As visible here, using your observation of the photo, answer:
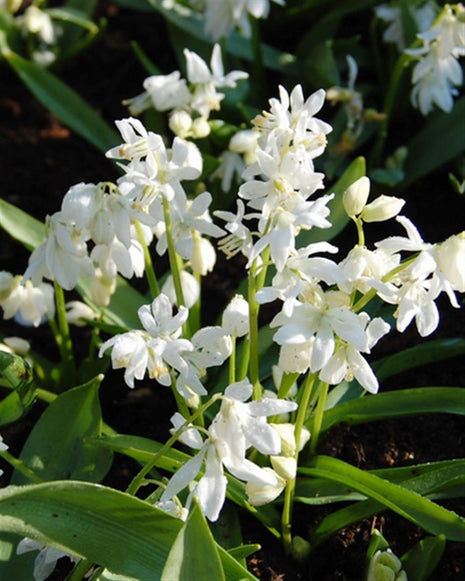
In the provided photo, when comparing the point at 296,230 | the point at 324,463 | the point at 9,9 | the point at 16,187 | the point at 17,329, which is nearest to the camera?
the point at 296,230

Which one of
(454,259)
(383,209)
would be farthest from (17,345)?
(454,259)

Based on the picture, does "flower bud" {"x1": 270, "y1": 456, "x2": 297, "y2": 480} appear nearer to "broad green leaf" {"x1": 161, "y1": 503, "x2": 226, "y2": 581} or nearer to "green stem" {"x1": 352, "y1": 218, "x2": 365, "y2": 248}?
"broad green leaf" {"x1": 161, "y1": 503, "x2": 226, "y2": 581}

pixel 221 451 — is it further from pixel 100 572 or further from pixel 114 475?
pixel 114 475

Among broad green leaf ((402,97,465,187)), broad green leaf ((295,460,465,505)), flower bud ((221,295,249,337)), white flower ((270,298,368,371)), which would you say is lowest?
broad green leaf ((402,97,465,187))

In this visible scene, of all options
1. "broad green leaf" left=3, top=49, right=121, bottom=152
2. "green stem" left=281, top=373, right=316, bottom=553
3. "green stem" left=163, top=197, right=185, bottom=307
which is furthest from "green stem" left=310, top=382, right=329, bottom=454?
"broad green leaf" left=3, top=49, right=121, bottom=152

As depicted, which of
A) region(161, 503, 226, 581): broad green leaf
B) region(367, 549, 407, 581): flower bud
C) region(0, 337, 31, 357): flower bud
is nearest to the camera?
region(161, 503, 226, 581): broad green leaf

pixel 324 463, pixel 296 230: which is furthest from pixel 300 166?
pixel 324 463

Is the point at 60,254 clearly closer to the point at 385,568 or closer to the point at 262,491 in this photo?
the point at 262,491
